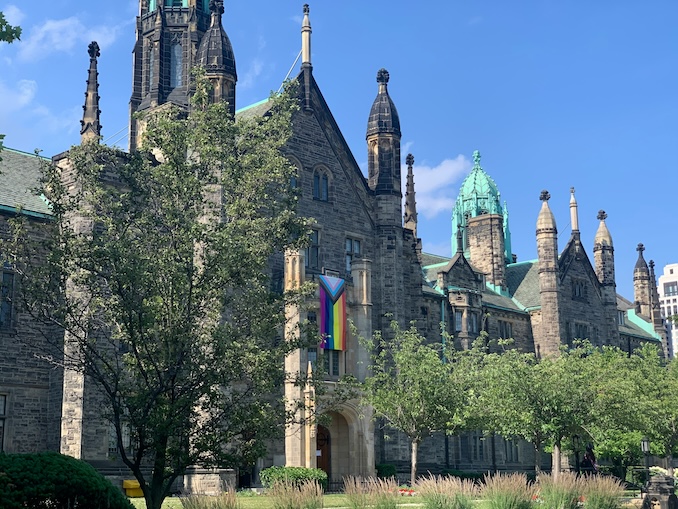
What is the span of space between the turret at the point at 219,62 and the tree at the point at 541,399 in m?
15.5

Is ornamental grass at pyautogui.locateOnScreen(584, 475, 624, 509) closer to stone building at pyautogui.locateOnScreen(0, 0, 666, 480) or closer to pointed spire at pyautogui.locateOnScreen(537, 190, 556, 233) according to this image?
stone building at pyautogui.locateOnScreen(0, 0, 666, 480)

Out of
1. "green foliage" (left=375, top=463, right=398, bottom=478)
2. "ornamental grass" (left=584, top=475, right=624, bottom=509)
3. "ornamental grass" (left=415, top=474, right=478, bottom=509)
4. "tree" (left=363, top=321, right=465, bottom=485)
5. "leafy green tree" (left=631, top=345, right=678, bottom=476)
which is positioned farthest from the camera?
"leafy green tree" (left=631, top=345, right=678, bottom=476)

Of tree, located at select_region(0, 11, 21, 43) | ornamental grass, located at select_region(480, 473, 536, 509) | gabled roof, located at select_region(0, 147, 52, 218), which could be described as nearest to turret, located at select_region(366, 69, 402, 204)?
gabled roof, located at select_region(0, 147, 52, 218)

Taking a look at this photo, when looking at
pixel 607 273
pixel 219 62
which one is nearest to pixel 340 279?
pixel 219 62

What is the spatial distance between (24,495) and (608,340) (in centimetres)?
5849

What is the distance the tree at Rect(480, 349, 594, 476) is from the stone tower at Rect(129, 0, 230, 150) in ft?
66.5

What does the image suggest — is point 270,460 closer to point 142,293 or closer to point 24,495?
point 142,293

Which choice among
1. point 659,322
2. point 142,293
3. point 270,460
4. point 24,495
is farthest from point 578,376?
point 659,322

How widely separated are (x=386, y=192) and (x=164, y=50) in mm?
13064

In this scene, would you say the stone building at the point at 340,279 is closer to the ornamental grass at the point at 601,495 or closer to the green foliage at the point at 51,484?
the ornamental grass at the point at 601,495

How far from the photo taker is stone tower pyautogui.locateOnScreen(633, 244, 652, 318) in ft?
275

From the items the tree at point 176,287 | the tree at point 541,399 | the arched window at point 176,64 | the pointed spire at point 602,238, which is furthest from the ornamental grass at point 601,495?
the pointed spire at point 602,238

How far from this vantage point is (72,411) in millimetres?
30953

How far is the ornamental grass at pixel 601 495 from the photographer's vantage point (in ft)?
79.8
